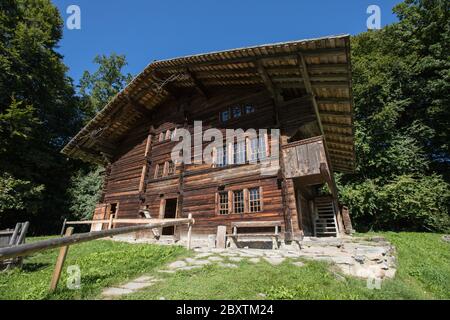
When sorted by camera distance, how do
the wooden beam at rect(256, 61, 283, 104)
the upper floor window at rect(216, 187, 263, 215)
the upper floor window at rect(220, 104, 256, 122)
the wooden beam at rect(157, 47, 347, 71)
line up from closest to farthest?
the wooden beam at rect(157, 47, 347, 71) → the wooden beam at rect(256, 61, 283, 104) → the upper floor window at rect(216, 187, 263, 215) → the upper floor window at rect(220, 104, 256, 122)

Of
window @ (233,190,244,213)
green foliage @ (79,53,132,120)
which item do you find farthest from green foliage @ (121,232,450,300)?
green foliage @ (79,53,132,120)

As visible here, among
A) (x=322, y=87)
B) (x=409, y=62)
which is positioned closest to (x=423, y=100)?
(x=409, y=62)

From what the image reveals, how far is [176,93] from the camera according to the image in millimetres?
18000

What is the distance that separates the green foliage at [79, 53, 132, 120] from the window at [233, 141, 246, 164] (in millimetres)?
28927

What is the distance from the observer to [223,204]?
43.7ft

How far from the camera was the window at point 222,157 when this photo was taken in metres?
14.1

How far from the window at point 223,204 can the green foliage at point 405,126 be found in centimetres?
1317

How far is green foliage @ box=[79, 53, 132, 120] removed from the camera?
1385 inches

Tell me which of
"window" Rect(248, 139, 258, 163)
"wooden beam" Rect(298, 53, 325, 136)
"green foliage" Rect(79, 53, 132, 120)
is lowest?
"window" Rect(248, 139, 258, 163)

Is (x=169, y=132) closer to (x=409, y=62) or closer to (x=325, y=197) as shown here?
(x=325, y=197)

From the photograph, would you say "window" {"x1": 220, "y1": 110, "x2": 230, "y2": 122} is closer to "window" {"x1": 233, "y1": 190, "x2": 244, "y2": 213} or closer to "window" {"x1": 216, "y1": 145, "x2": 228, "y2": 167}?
"window" {"x1": 216, "y1": 145, "x2": 228, "y2": 167}

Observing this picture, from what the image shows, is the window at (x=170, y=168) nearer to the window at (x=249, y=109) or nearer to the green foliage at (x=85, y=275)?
the window at (x=249, y=109)

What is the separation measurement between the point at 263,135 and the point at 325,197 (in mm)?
7138

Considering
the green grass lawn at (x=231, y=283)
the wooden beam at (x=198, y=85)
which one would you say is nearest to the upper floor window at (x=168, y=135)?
the wooden beam at (x=198, y=85)
